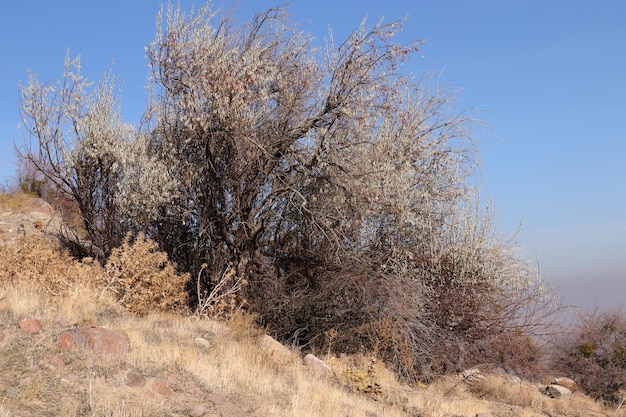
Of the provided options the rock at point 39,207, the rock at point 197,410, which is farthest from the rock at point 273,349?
the rock at point 39,207

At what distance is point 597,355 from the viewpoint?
16.5 meters

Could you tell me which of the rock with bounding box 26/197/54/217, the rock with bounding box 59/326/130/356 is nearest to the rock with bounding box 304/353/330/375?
the rock with bounding box 59/326/130/356

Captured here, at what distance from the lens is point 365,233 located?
12602 mm

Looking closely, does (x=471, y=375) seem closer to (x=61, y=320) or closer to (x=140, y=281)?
(x=140, y=281)

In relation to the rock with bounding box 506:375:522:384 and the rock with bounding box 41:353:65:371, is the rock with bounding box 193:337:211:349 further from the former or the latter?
the rock with bounding box 506:375:522:384

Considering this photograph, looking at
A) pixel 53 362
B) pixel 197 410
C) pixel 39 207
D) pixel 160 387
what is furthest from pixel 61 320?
pixel 39 207

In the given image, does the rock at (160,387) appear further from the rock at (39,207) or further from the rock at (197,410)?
the rock at (39,207)

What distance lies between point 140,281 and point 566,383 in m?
11.2

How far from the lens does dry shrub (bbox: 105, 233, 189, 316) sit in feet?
34.9

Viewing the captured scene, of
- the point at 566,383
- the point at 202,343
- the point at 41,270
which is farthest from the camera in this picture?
the point at 566,383

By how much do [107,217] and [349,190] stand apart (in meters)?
5.50

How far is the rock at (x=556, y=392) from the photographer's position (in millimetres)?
13711

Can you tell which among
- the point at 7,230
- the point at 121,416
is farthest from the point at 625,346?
the point at 7,230

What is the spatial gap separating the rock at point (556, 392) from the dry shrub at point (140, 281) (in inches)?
347
